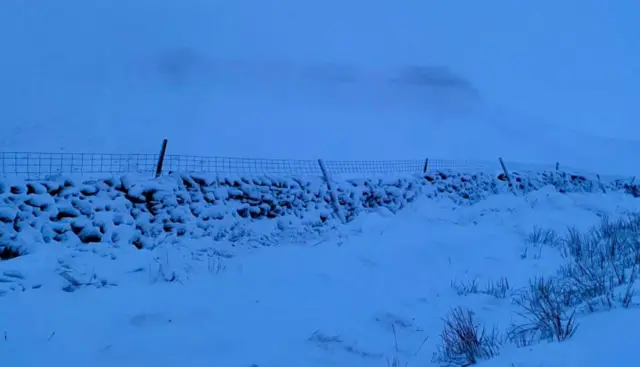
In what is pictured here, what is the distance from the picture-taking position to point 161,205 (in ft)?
21.1

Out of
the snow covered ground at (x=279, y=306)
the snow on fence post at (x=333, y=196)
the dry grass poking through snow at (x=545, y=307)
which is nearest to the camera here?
the dry grass poking through snow at (x=545, y=307)

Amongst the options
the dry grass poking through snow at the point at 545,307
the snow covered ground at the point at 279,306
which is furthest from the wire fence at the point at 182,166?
the dry grass poking through snow at the point at 545,307

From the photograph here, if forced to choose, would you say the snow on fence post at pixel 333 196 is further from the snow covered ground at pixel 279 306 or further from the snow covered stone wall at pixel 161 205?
the snow covered ground at pixel 279 306

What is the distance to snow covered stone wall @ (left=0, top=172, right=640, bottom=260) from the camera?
526 centimetres

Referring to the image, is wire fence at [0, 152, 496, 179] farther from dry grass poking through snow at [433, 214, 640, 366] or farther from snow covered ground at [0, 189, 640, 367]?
dry grass poking through snow at [433, 214, 640, 366]

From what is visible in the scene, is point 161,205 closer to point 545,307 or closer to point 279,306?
point 279,306

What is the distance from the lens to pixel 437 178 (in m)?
12.1

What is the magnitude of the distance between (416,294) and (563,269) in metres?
1.76

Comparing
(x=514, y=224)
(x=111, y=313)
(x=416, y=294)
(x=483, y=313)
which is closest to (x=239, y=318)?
(x=111, y=313)

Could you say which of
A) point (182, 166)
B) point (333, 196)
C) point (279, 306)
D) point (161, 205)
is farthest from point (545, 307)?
point (182, 166)

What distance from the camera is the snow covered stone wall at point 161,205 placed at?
5258 millimetres

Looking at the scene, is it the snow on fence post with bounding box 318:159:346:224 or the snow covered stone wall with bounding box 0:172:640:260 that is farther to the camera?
the snow on fence post with bounding box 318:159:346:224

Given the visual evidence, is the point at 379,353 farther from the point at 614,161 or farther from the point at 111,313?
the point at 614,161

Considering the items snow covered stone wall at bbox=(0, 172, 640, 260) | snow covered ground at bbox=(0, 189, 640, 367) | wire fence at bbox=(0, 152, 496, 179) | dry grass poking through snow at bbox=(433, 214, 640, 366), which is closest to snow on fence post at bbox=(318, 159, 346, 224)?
snow covered stone wall at bbox=(0, 172, 640, 260)
